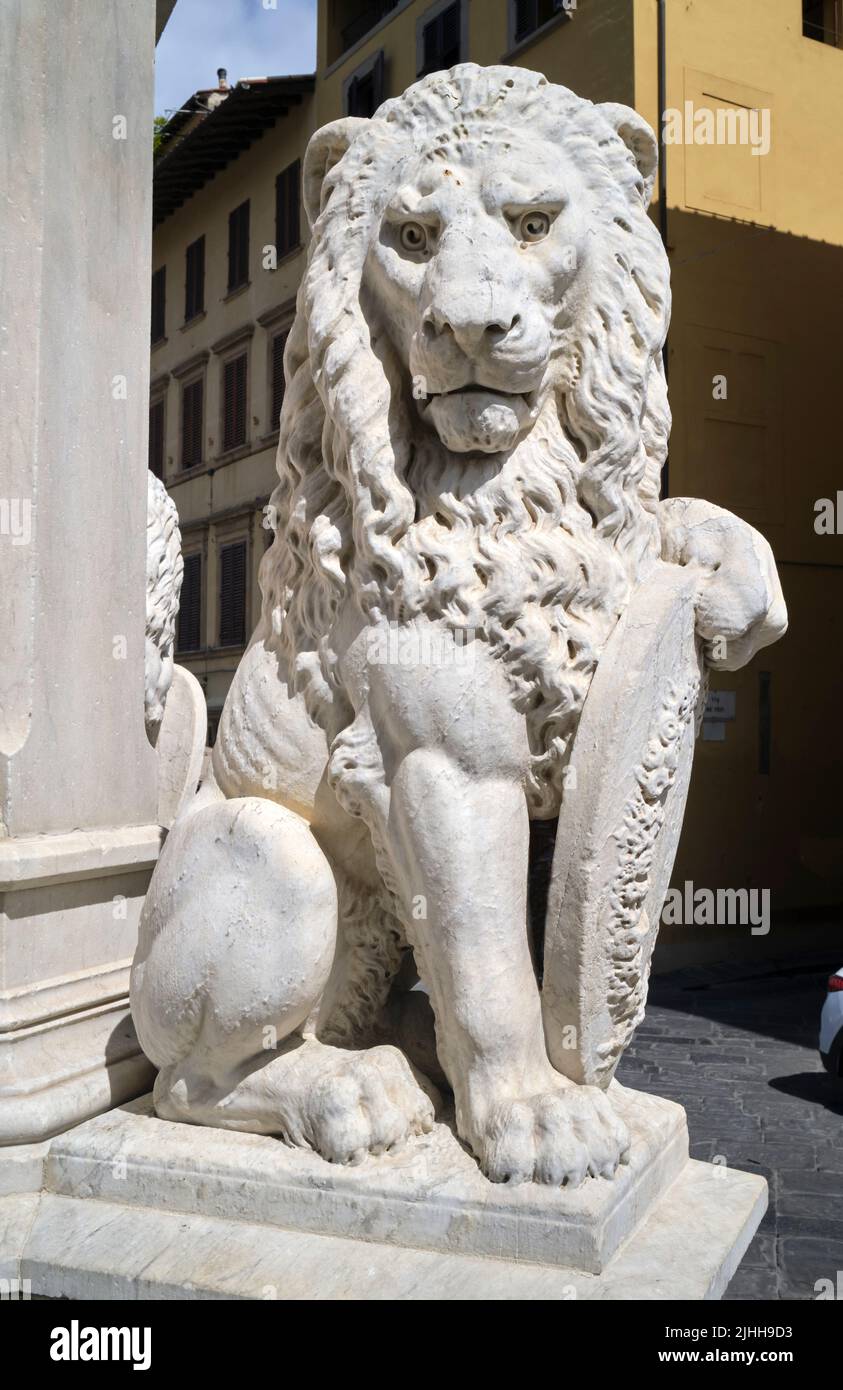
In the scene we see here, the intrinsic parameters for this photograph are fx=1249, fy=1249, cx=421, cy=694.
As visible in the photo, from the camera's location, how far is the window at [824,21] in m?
12.2

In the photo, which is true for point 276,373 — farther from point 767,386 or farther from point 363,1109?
point 363,1109

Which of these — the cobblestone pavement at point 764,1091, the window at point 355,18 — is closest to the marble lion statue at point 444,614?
the cobblestone pavement at point 764,1091

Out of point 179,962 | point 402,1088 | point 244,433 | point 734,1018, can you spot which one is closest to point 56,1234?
point 179,962

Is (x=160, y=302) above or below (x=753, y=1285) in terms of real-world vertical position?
above

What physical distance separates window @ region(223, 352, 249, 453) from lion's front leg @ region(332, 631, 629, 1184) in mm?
18533

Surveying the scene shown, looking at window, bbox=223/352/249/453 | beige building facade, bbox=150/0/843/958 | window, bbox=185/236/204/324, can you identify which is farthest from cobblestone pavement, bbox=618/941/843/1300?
window, bbox=185/236/204/324

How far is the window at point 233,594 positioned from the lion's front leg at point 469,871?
1693cm

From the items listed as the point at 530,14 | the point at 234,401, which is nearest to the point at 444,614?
the point at 530,14

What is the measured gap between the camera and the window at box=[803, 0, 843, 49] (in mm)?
12172

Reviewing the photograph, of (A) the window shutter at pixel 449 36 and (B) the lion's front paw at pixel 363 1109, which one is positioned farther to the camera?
(A) the window shutter at pixel 449 36

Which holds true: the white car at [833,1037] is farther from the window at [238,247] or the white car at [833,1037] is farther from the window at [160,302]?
the window at [160,302]

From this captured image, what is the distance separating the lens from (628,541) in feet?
7.03

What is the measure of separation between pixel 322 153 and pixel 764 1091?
4675 millimetres

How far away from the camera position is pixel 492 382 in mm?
1996
